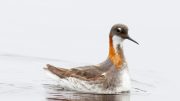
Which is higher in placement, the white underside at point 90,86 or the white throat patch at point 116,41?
the white throat patch at point 116,41

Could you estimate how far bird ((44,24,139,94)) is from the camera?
21031mm

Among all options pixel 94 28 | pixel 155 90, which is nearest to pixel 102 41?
pixel 94 28

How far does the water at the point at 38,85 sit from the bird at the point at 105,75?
0.79 feet

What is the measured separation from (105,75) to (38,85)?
180cm

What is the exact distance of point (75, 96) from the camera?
20281 mm

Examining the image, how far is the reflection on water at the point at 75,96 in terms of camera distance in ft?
65.1

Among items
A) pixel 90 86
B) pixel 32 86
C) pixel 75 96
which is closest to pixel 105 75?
pixel 90 86

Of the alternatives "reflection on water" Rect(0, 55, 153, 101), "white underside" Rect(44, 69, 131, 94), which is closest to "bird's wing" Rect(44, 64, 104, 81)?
"white underside" Rect(44, 69, 131, 94)

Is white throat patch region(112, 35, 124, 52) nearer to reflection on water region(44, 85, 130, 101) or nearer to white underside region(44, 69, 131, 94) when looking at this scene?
white underside region(44, 69, 131, 94)

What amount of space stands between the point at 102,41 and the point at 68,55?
1.93m

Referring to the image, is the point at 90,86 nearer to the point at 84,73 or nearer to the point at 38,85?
the point at 84,73

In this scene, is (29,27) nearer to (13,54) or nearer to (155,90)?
(13,54)

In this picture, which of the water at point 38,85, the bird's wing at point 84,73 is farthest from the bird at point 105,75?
the water at point 38,85

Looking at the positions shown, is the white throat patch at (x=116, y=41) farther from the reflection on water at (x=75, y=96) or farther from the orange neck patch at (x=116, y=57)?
the reflection on water at (x=75, y=96)
